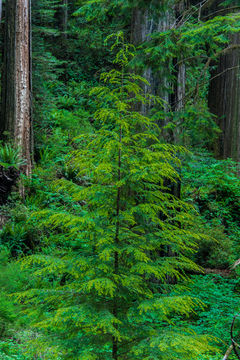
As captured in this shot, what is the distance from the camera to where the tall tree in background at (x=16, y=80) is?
9.03 m

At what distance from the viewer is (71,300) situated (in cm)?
310

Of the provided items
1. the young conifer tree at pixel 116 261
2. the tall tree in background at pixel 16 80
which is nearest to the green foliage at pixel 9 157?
the tall tree in background at pixel 16 80

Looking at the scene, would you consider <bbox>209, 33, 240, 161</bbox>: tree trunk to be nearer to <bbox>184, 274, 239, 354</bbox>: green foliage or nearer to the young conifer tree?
<bbox>184, 274, 239, 354</bbox>: green foliage

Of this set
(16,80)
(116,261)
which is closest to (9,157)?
(16,80)

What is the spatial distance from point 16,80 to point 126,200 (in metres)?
6.88

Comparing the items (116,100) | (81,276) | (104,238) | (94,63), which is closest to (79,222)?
(104,238)

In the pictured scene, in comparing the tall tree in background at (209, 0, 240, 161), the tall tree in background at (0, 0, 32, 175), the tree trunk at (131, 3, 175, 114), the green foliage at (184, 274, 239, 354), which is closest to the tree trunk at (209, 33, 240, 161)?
the tall tree in background at (209, 0, 240, 161)

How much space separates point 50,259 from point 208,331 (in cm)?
299

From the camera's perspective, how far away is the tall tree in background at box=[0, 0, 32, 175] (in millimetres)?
9031

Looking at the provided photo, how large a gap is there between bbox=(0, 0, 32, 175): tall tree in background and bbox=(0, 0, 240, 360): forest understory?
27 millimetres

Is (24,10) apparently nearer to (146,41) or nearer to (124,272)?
(146,41)

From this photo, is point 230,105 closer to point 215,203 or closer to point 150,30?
point 215,203

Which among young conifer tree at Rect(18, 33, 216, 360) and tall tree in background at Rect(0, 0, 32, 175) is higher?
tall tree in background at Rect(0, 0, 32, 175)

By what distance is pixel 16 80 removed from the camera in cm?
909
